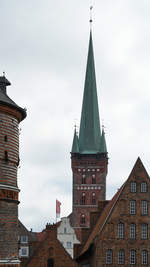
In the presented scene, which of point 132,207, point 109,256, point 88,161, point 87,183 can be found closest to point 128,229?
point 132,207

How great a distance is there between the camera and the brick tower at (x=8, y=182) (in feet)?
101

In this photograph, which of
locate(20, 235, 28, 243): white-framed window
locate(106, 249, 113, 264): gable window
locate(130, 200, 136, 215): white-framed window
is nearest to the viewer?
locate(106, 249, 113, 264): gable window

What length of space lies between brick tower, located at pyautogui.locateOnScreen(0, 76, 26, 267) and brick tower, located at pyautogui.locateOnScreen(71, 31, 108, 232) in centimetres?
5469

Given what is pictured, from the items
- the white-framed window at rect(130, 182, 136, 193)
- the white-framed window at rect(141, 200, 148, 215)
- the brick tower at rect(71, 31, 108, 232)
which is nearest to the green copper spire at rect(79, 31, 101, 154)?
the brick tower at rect(71, 31, 108, 232)

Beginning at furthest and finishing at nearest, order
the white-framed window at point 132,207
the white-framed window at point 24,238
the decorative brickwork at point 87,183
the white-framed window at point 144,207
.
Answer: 1. the decorative brickwork at point 87,183
2. the white-framed window at point 24,238
3. the white-framed window at point 144,207
4. the white-framed window at point 132,207

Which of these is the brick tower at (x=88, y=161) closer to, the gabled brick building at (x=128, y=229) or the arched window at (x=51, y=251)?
the arched window at (x=51, y=251)

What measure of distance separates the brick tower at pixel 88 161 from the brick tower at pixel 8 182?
54690 mm

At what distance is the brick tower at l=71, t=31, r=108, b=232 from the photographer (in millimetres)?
87750

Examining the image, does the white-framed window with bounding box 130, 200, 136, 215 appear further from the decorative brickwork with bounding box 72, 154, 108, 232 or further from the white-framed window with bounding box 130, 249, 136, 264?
the decorative brickwork with bounding box 72, 154, 108, 232

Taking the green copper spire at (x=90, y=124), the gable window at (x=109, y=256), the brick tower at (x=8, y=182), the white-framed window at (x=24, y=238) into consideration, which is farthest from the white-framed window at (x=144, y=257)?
the green copper spire at (x=90, y=124)

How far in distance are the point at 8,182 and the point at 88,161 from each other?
59.3m

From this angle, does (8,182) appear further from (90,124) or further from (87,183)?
(90,124)

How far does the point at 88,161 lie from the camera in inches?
3561

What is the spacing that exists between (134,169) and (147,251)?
6853 millimetres
